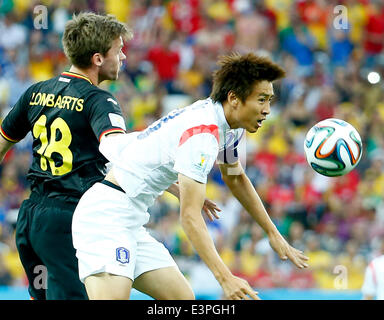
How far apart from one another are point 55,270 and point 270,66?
183 centimetres

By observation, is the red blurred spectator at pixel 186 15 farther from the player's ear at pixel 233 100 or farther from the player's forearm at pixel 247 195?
the player's ear at pixel 233 100

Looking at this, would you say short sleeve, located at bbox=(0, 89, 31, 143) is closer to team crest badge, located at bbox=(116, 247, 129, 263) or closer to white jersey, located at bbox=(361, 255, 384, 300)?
team crest badge, located at bbox=(116, 247, 129, 263)

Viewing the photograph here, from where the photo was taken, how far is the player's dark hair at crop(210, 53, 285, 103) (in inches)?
179

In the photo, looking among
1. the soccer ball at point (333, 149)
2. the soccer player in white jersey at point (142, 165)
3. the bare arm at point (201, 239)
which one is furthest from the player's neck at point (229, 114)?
the soccer ball at point (333, 149)

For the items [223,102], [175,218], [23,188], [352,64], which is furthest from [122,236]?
[352,64]

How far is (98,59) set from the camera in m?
5.09

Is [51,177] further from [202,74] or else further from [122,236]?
[202,74]

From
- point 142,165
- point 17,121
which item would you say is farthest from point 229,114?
point 17,121

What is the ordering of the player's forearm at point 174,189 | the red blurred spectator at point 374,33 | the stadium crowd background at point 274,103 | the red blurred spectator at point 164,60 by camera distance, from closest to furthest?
the player's forearm at point 174,189
the stadium crowd background at point 274,103
the red blurred spectator at point 164,60
the red blurred spectator at point 374,33

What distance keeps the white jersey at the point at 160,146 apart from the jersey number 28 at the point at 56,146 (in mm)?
312

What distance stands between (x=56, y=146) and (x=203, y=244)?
4.17 ft

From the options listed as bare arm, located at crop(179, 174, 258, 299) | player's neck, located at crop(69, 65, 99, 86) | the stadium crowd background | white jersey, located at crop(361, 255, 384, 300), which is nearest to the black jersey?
player's neck, located at crop(69, 65, 99, 86)

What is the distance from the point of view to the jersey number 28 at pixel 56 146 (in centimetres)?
479

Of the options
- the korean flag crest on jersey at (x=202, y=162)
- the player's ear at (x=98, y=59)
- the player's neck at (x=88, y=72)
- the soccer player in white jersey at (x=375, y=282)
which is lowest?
the soccer player in white jersey at (x=375, y=282)
